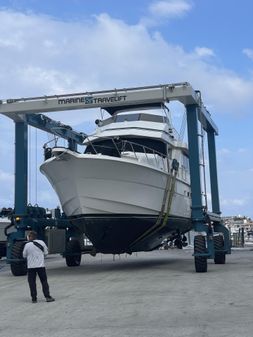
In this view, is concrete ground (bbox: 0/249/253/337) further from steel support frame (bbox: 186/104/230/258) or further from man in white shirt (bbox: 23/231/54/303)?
steel support frame (bbox: 186/104/230/258)

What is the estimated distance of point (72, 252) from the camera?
1950cm

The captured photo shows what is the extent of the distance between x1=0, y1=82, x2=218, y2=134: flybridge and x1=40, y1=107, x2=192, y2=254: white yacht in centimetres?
134

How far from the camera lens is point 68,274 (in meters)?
16.4

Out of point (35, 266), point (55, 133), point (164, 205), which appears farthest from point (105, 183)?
point (35, 266)

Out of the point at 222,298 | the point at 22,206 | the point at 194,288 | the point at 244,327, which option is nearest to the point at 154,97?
the point at 22,206

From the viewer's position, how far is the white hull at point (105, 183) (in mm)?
15523

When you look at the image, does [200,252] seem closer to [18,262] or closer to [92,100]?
[18,262]

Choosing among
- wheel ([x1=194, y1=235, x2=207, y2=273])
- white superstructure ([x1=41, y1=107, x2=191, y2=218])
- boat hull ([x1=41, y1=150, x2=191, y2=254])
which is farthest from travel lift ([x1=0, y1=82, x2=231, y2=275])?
boat hull ([x1=41, y1=150, x2=191, y2=254])

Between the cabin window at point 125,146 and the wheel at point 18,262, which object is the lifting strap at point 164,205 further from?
the wheel at point 18,262

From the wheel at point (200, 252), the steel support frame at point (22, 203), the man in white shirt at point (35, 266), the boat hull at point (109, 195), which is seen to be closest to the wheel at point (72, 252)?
the steel support frame at point (22, 203)

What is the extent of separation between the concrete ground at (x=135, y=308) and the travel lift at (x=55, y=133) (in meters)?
2.08

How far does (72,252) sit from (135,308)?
10.7 m

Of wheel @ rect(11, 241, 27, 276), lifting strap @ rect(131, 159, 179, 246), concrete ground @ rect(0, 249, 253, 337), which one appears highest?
lifting strap @ rect(131, 159, 179, 246)

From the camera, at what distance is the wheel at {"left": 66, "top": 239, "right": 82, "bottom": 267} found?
19484 mm
